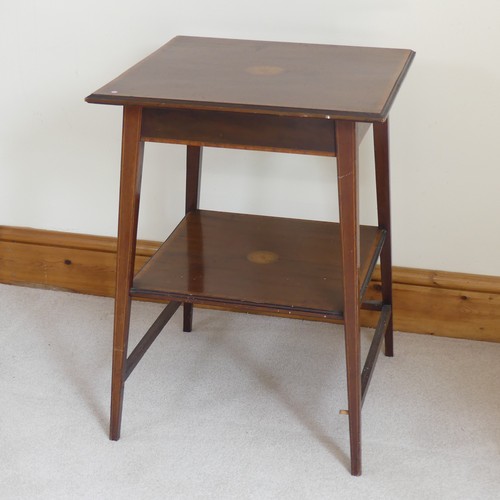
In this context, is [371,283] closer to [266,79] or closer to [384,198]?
[384,198]

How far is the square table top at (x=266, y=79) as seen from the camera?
169cm

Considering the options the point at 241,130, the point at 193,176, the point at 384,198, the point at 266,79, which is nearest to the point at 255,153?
the point at 193,176

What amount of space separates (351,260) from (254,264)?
0.33 m

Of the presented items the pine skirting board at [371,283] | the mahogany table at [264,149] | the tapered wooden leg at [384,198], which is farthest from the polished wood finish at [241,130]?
the pine skirting board at [371,283]

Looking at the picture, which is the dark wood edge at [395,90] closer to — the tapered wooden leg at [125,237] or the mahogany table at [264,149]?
the mahogany table at [264,149]

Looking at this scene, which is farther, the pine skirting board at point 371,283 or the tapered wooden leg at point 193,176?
the pine skirting board at point 371,283

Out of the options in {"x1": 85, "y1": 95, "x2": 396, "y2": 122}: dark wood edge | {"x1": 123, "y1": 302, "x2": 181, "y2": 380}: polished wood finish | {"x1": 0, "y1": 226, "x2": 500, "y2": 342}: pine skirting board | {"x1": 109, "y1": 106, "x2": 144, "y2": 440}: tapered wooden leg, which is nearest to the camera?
{"x1": 85, "y1": 95, "x2": 396, "y2": 122}: dark wood edge

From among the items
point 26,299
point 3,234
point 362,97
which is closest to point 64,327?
point 26,299

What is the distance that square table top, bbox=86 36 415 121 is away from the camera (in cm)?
169

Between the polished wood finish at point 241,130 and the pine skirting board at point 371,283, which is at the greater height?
the polished wood finish at point 241,130

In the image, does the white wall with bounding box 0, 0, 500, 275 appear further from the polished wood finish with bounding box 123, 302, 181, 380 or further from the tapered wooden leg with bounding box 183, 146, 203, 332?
the polished wood finish with bounding box 123, 302, 181, 380

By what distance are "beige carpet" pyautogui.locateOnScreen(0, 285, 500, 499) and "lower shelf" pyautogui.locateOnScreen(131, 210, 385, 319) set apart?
1.15 ft

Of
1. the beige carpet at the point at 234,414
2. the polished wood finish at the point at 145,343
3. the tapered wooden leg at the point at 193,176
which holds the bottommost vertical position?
the beige carpet at the point at 234,414

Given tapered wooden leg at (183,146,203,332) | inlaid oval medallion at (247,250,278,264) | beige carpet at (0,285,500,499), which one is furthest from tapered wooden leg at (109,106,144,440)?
tapered wooden leg at (183,146,203,332)
